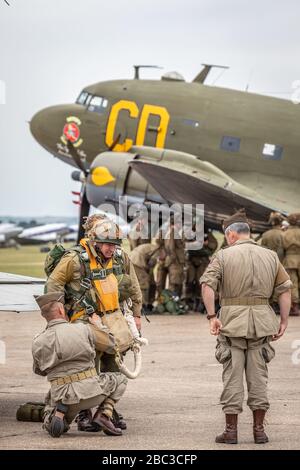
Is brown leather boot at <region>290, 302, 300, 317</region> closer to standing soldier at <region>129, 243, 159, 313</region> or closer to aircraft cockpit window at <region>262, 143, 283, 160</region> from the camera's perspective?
standing soldier at <region>129, 243, 159, 313</region>

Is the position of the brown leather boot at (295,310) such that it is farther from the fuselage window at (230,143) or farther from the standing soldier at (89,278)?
the standing soldier at (89,278)

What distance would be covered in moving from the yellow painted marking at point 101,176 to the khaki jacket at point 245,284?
610 inches

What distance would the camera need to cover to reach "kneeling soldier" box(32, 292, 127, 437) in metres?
10.5

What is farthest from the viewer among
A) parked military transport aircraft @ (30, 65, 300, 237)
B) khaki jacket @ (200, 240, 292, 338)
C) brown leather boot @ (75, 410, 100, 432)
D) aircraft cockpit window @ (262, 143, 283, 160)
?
aircraft cockpit window @ (262, 143, 283, 160)

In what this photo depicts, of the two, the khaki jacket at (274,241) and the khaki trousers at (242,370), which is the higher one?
the khaki trousers at (242,370)

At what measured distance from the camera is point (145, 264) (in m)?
24.8

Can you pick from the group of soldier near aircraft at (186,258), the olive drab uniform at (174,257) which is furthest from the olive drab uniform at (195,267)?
the olive drab uniform at (174,257)

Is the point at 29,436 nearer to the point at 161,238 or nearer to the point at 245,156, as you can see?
the point at 161,238

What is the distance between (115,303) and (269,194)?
1773 centimetres

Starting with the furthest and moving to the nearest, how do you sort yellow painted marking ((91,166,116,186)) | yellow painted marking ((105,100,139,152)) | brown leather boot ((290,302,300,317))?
yellow painted marking ((105,100,139,152)) < yellow painted marking ((91,166,116,186)) < brown leather boot ((290,302,300,317))

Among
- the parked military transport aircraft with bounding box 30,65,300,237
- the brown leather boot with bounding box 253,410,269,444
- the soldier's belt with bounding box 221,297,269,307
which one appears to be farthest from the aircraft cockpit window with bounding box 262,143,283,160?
the brown leather boot with bounding box 253,410,269,444

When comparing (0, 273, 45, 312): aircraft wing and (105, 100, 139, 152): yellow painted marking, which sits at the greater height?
(0, 273, 45, 312): aircraft wing

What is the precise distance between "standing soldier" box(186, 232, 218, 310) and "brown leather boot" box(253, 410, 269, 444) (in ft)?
49.4

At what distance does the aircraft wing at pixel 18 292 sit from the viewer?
1116 centimetres
